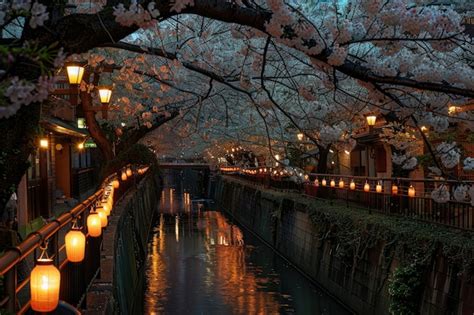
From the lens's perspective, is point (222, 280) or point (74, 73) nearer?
point (74, 73)

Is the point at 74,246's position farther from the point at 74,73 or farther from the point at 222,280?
the point at 222,280

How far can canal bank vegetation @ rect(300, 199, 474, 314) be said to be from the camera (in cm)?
1210

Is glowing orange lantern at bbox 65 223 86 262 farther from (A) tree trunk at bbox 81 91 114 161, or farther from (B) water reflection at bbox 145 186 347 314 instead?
(B) water reflection at bbox 145 186 347 314

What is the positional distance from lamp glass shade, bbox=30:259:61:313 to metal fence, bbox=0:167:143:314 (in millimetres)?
145

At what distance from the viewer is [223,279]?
2436 centimetres

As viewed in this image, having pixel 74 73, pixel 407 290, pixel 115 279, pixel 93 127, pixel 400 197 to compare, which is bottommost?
pixel 407 290

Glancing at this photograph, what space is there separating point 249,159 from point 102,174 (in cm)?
3637

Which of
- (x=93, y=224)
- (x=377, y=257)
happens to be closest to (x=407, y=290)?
(x=377, y=257)

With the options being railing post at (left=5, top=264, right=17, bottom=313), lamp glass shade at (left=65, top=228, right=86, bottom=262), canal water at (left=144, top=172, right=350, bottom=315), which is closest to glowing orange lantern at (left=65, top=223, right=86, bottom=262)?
lamp glass shade at (left=65, top=228, right=86, bottom=262)

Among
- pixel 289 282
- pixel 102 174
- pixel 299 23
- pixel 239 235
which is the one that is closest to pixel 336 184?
pixel 289 282

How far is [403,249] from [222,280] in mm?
10939

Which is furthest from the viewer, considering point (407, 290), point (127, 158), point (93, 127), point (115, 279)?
point (127, 158)

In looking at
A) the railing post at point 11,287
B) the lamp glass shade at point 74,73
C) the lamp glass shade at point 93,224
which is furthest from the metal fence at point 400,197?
the lamp glass shade at point 74,73

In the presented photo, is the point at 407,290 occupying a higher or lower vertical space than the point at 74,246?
lower
